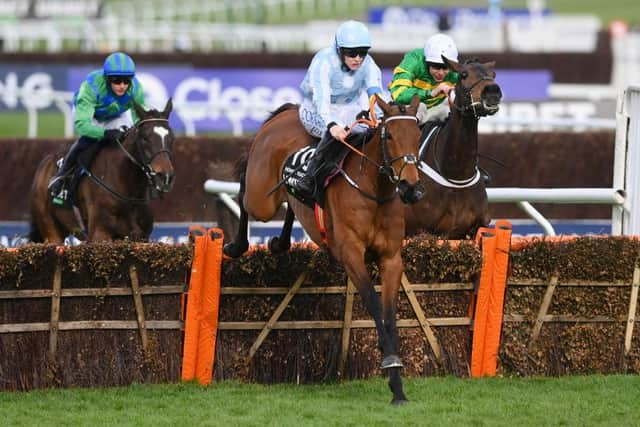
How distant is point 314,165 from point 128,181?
2.92 metres

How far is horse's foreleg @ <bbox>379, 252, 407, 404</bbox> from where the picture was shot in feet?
22.1

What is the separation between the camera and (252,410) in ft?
21.7

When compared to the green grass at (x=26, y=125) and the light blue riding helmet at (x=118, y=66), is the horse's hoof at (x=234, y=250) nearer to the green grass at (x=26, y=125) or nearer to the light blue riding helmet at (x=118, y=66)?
the light blue riding helmet at (x=118, y=66)

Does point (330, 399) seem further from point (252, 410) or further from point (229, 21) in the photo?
point (229, 21)

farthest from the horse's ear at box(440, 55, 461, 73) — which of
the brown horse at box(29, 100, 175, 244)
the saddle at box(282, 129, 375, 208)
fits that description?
the brown horse at box(29, 100, 175, 244)

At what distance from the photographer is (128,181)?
9938 mm

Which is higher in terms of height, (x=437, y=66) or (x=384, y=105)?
(x=437, y=66)

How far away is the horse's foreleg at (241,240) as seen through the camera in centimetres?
773

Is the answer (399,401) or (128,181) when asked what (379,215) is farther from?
(128,181)

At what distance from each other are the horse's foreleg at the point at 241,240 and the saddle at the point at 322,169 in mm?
445

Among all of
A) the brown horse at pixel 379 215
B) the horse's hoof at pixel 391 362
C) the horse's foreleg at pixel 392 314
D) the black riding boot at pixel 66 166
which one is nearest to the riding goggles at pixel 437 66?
the brown horse at pixel 379 215

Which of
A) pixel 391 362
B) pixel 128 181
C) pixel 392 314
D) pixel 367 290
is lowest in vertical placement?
pixel 391 362

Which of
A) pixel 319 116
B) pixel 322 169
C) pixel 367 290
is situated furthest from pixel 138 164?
pixel 367 290

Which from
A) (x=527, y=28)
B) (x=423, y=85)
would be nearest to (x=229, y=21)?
(x=527, y=28)
